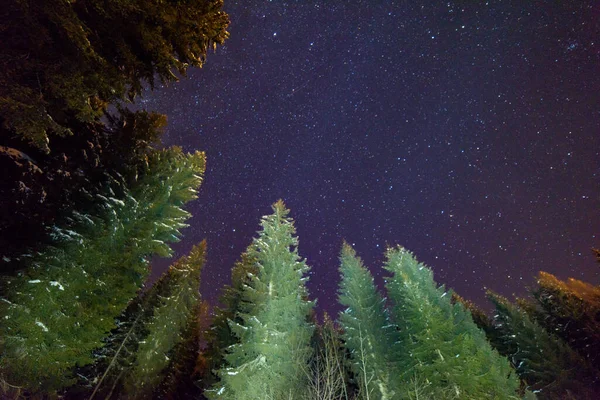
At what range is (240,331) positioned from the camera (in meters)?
12.9

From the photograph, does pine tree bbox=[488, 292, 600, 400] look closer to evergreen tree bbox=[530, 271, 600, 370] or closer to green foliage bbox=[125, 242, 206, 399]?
evergreen tree bbox=[530, 271, 600, 370]

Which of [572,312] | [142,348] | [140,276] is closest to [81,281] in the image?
[140,276]

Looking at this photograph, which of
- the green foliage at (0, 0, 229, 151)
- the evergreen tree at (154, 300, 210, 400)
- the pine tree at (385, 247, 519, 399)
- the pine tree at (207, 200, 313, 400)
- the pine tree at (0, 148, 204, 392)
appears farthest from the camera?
the evergreen tree at (154, 300, 210, 400)

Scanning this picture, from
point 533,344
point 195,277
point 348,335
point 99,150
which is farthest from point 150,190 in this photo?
point 533,344

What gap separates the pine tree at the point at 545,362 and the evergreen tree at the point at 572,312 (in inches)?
60.3

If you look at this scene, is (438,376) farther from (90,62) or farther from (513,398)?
(90,62)

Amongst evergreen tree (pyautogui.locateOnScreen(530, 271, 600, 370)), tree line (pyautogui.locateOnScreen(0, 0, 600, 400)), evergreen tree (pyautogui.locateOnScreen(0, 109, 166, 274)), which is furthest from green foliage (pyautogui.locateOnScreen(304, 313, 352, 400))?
evergreen tree (pyautogui.locateOnScreen(530, 271, 600, 370))

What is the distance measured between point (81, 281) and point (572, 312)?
31.1m

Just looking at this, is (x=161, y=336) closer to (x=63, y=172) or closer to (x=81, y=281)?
(x=81, y=281)

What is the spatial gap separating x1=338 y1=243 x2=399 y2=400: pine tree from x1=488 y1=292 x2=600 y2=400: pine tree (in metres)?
11.8

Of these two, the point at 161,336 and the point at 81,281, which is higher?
the point at 161,336

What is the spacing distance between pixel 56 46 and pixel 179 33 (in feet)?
9.42

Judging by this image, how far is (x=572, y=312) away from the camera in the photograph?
23.4 meters

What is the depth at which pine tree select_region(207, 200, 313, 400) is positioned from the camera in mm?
12125
